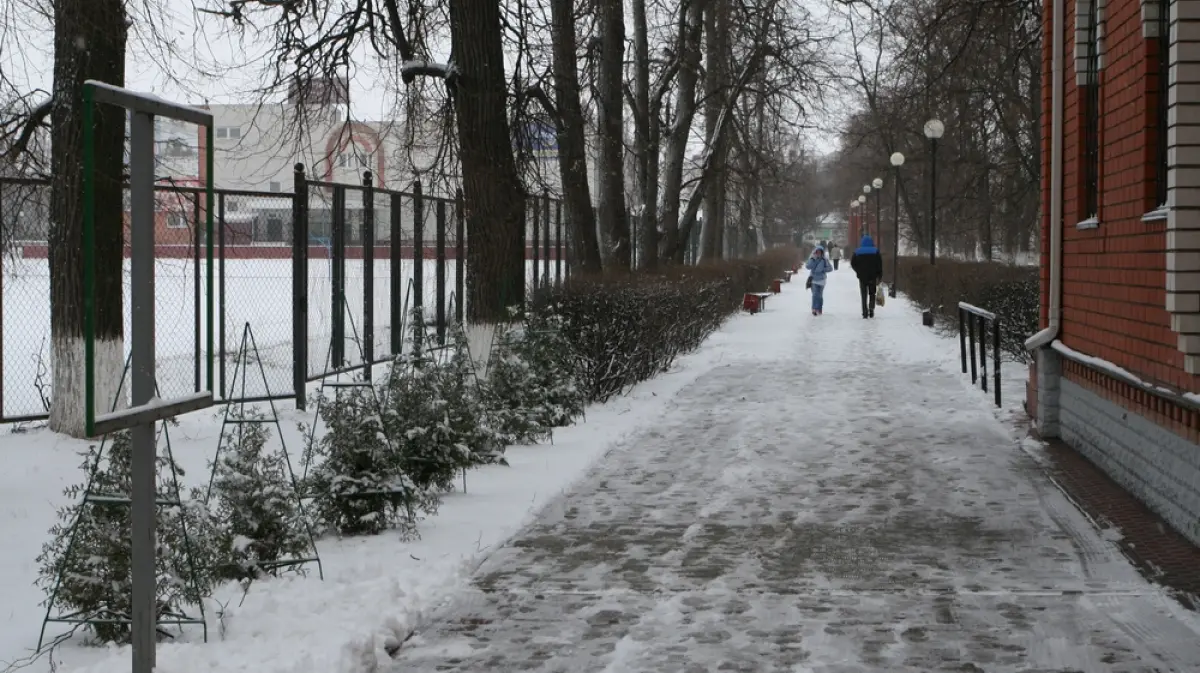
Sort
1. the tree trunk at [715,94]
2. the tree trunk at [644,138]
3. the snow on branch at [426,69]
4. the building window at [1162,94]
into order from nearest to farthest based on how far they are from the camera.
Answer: the building window at [1162,94]
the snow on branch at [426,69]
the tree trunk at [644,138]
the tree trunk at [715,94]

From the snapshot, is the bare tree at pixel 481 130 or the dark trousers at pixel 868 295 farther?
the dark trousers at pixel 868 295

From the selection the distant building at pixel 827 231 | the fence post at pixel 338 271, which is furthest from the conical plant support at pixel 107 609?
the distant building at pixel 827 231

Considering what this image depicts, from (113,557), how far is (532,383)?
268 inches

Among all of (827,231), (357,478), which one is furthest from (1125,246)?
(827,231)

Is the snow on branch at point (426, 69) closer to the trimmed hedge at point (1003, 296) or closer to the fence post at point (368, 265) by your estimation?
the fence post at point (368, 265)

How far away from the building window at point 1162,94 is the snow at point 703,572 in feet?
6.97

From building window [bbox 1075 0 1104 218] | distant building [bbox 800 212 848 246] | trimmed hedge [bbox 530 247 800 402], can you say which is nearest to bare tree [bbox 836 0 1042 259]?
trimmed hedge [bbox 530 247 800 402]

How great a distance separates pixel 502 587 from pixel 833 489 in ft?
11.3

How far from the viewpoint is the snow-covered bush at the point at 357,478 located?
7805 mm

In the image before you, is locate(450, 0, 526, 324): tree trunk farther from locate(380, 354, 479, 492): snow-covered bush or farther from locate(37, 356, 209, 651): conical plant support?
locate(37, 356, 209, 651): conical plant support

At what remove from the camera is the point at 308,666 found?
17.3ft

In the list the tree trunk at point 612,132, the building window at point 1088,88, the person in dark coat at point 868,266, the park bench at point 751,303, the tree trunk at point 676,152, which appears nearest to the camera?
the building window at point 1088,88

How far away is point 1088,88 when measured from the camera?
11.4 m

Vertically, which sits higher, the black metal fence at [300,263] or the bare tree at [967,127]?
the bare tree at [967,127]
